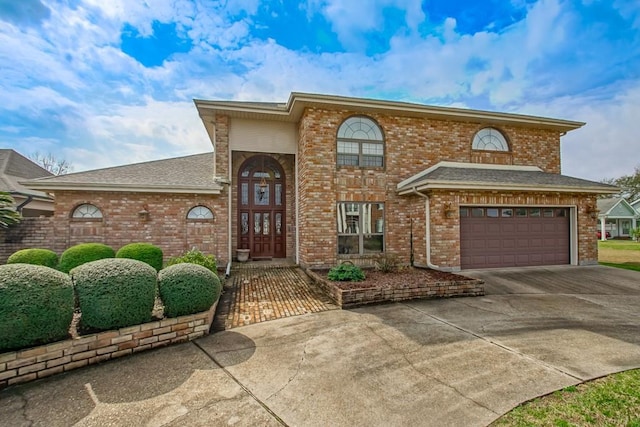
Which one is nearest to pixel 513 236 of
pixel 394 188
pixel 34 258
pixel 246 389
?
pixel 394 188

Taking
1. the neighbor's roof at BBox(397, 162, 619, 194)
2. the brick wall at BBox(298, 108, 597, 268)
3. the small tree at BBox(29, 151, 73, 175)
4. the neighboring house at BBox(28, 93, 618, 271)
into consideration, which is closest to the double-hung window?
the neighboring house at BBox(28, 93, 618, 271)

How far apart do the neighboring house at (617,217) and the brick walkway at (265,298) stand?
34427 millimetres

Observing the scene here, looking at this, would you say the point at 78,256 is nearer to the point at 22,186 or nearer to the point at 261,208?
the point at 22,186

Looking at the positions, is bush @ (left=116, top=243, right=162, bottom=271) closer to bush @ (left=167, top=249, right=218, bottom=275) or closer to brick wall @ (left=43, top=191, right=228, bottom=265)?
bush @ (left=167, top=249, right=218, bottom=275)

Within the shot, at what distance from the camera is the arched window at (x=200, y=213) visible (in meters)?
9.71

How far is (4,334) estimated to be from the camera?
2.97m

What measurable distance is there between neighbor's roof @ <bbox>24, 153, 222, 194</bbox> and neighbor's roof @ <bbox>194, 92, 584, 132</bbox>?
7.83ft

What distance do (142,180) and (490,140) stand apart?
12813 millimetres

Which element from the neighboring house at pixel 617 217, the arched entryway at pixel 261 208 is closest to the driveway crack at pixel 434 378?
the arched entryway at pixel 261 208

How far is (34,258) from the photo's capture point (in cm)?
677

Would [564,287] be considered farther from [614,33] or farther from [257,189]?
[257,189]

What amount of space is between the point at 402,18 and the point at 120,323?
10980mm

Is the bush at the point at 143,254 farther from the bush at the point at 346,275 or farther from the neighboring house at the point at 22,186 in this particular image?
the neighboring house at the point at 22,186

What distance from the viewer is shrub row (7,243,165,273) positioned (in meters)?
6.75
